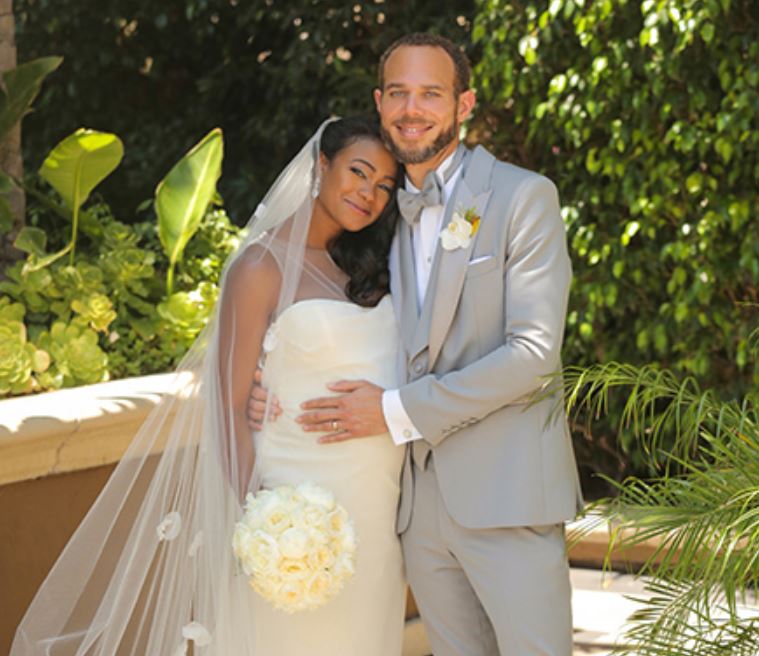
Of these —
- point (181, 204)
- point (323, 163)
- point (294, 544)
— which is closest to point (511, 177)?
point (323, 163)

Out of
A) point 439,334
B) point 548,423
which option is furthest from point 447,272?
point 548,423

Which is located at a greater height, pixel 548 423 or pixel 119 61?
pixel 119 61

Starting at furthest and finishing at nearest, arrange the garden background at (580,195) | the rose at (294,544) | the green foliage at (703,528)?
1. the garden background at (580,195)
2. the rose at (294,544)
3. the green foliage at (703,528)

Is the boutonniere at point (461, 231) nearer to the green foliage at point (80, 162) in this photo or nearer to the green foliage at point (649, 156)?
the green foliage at point (80, 162)

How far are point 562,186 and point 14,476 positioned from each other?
3070 mm

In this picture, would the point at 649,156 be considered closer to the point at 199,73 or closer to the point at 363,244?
the point at 363,244

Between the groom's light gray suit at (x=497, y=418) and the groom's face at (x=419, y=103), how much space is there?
0.12 m

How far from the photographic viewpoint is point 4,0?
500 centimetres

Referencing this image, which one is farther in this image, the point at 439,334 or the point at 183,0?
the point at 183,0

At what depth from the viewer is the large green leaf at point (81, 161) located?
188 inches

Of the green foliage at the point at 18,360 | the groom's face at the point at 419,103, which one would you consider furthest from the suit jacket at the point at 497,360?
the green foliage at the point at 18,360

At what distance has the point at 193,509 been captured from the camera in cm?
339

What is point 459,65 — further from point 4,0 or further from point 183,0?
point 183,0

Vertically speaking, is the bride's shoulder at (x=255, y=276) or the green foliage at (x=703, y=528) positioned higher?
the bride's shoulder at (x=255, y=276)
